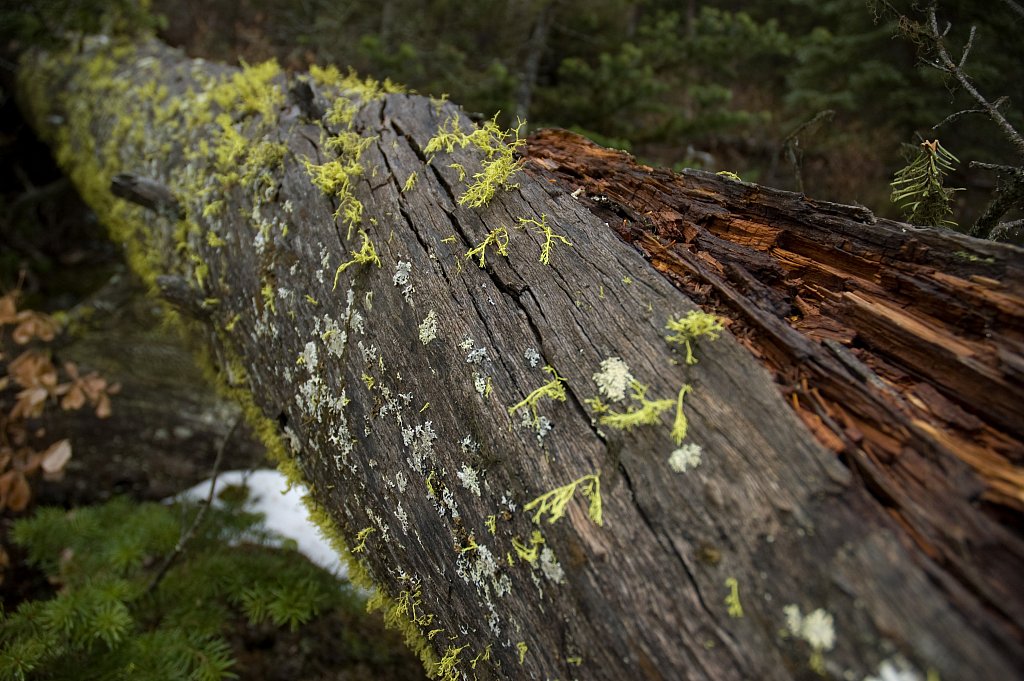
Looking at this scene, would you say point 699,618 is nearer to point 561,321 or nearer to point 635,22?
point 561,321

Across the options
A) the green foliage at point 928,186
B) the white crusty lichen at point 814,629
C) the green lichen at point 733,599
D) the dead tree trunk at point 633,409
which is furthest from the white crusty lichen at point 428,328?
the green foliage at point 928,186

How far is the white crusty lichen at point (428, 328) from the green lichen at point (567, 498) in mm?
631

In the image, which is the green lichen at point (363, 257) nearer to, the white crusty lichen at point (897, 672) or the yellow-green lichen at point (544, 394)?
the yellow-green lichen at point (544, 394)

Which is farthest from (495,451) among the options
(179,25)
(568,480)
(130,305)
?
(179,25)

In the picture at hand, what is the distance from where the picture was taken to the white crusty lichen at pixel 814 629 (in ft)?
3.25

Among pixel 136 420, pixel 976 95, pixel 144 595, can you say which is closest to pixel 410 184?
pixel 976 95

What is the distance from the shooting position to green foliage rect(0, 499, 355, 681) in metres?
2.29

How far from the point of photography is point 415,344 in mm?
1764

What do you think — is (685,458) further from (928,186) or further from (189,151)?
(189,151)

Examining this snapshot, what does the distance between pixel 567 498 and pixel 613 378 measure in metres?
0.33

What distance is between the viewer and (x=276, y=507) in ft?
14.7

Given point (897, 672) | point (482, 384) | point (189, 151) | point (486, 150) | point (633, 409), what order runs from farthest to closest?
1. point (189, 151)
2. point (486, 150)
3. point (482, 384)
4. point (633, 409)
5. point (897, 672)

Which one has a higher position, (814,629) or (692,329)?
(692,329)

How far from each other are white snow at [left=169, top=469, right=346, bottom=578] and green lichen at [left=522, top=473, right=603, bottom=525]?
2.96 metres
